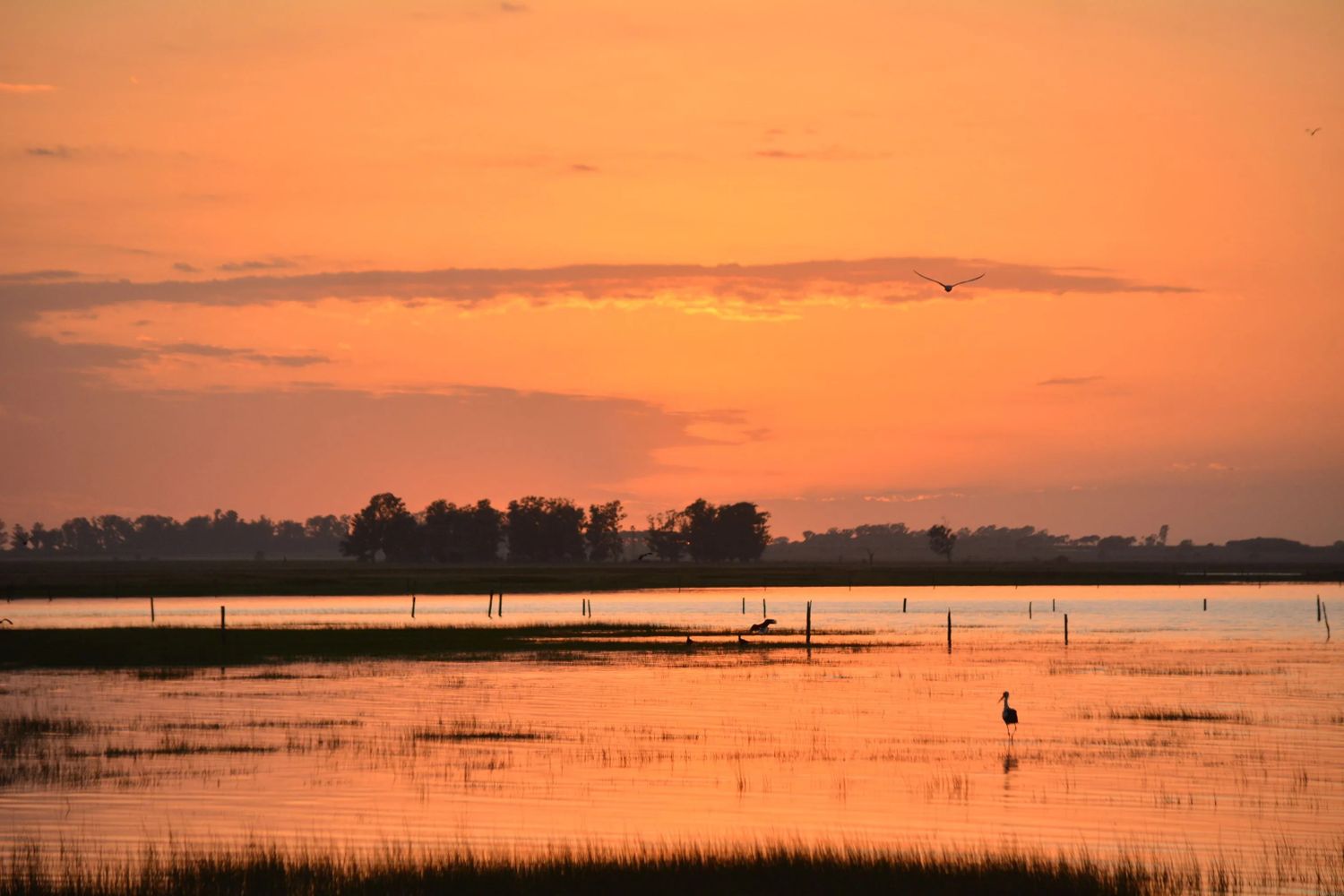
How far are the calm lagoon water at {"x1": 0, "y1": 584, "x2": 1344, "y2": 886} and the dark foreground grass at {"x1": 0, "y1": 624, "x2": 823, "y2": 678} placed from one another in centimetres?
393

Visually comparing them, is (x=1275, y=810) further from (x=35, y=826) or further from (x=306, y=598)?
(x=306, y=598)

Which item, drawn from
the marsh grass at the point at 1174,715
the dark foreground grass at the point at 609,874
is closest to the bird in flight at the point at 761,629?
the marsh grass at the point at 1174,715

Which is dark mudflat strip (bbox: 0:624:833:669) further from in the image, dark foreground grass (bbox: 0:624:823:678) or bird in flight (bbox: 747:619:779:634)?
bird in flight (bbox: 747:619:779:634)

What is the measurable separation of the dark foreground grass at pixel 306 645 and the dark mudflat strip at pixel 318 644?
41 millimetres

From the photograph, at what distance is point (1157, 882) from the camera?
73.5 feet

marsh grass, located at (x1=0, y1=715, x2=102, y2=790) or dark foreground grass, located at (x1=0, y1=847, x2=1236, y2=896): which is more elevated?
marsh grass, located at (x1=0, y1=715, x2=102, y2=790)

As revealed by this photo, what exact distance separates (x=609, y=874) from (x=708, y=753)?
1424 centimetres

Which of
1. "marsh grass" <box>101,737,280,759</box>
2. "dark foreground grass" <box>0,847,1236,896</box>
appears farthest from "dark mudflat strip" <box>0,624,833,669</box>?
"dark foreground grass" <box>0,847,1236,896</box>

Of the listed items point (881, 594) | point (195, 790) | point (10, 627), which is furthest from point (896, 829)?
point (881, 594)

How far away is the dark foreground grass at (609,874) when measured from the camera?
856 inches

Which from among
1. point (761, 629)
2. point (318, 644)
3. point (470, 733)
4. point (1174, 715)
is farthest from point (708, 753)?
point (761, 629)

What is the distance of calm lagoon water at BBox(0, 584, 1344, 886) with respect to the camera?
27266 mm

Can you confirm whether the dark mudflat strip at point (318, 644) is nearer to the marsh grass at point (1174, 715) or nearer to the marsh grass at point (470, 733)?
the marsh grass at point (470, 733)

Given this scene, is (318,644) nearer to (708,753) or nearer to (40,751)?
(40,751)
